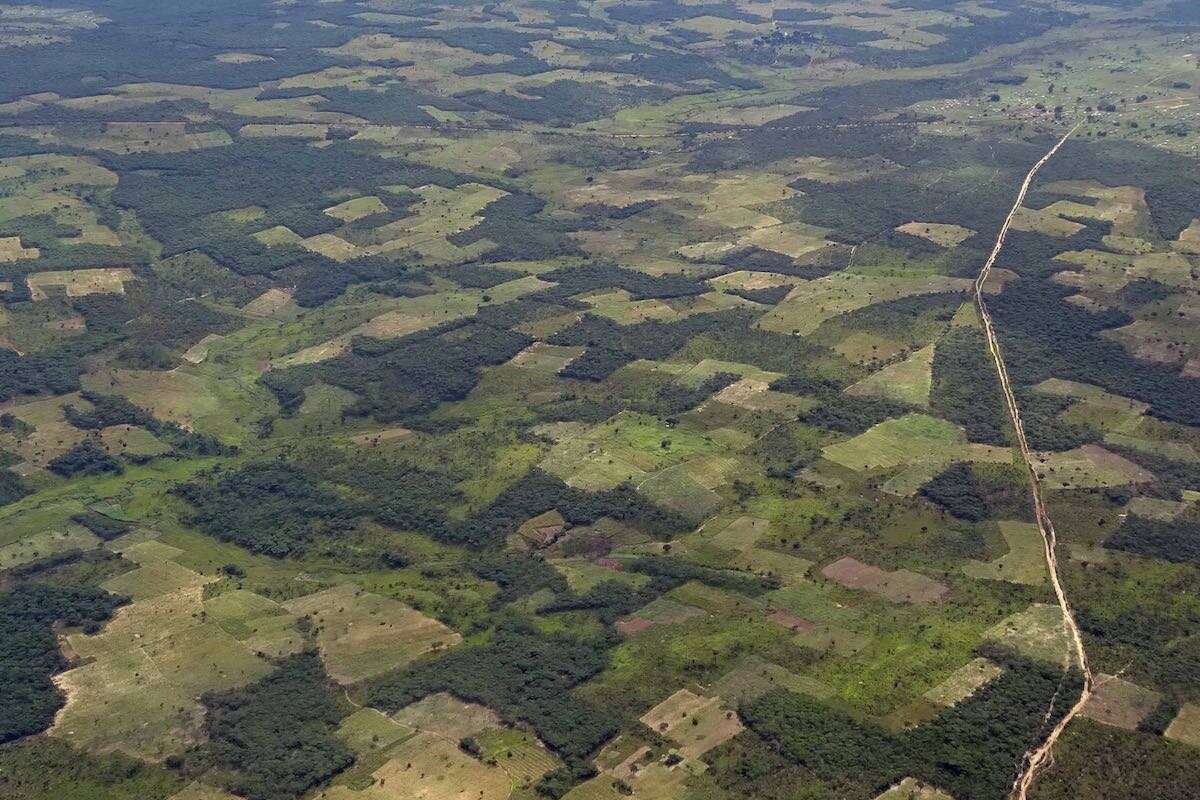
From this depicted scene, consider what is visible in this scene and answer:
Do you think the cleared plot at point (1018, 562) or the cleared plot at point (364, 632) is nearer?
→ the cleared plot at point (364, 632)

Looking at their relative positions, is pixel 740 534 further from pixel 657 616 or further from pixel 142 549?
pixel 142 549

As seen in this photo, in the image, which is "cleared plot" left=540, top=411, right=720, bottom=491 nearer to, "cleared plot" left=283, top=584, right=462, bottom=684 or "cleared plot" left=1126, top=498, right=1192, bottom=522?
"cleared plot" left=283, top=584, right=462, bottom=684

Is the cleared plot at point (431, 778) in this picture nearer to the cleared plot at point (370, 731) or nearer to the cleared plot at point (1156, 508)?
the cleared plot at point (370, 731)

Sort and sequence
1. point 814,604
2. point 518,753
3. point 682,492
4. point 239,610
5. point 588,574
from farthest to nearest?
point 682,492 → point 588,574 → point 239,610 → point 814,604 → point 518,753

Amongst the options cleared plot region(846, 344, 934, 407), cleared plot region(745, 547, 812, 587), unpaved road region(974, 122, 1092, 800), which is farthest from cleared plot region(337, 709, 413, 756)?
cleared plot region(846, 344, 934, 407)

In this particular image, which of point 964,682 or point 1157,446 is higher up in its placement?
point 1157,446

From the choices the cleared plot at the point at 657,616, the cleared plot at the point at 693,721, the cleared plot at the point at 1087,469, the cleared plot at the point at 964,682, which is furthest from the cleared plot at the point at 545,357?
the cleared plot at the point at 964,682

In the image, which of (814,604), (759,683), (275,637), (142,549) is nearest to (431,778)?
(275,637)
